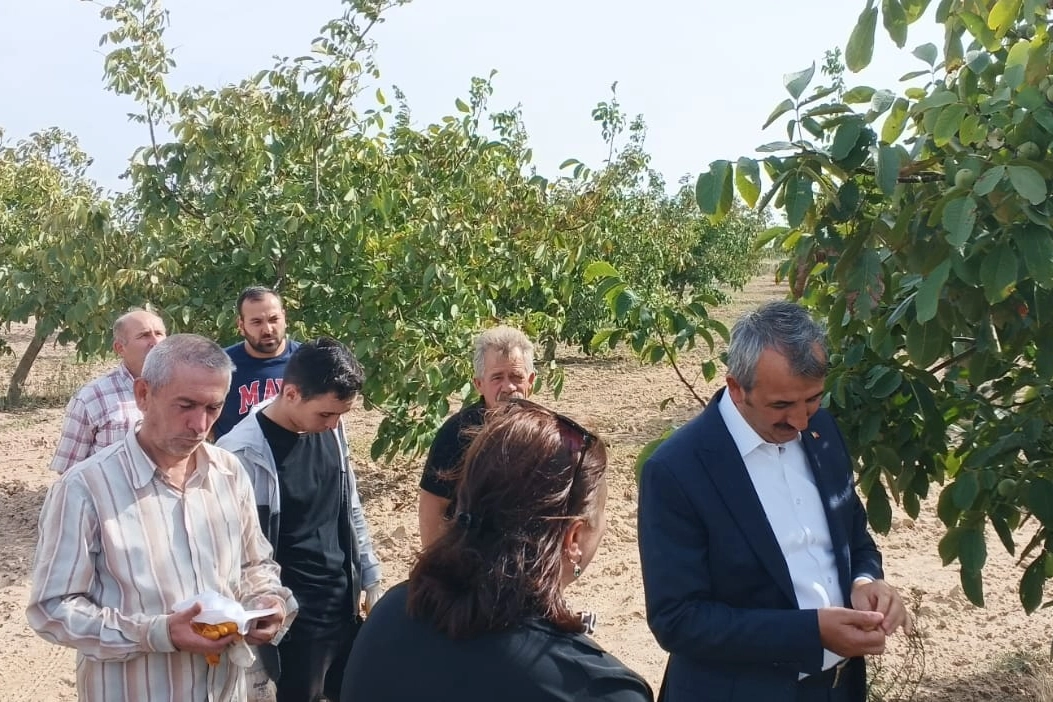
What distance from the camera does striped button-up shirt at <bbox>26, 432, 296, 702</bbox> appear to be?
6.23ft

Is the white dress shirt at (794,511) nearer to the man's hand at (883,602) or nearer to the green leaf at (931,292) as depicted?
the man's hand at (883,602)

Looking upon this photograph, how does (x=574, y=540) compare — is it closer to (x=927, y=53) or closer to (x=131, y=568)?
(x=131, y=568)

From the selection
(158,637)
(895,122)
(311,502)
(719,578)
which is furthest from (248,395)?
(895,122)

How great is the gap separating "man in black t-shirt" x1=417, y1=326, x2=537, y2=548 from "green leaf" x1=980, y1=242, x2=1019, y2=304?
1.23 m

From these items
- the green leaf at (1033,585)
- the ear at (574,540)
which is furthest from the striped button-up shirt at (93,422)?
the green leaf at (1033,585)

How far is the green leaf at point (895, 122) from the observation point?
2.50m

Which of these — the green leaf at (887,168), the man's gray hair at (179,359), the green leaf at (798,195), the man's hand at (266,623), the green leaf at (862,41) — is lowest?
the man's hand at (266,623)

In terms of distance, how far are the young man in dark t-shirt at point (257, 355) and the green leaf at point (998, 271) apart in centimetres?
255

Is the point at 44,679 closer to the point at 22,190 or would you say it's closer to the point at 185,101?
the point at 185,101

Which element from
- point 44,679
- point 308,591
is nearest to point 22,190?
point 44,679

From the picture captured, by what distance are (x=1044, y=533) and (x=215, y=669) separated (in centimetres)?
198

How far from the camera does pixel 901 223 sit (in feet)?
7.22

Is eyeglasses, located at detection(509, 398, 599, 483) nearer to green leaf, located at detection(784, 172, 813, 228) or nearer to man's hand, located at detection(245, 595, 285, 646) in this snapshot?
green leaf, located at detection(784, 172, 813, 228)

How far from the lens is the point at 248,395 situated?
3723 millimetres
